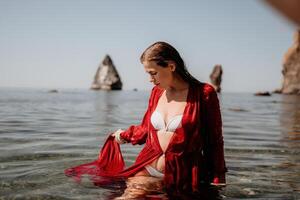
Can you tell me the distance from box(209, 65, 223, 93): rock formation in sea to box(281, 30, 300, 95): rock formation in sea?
659 inches

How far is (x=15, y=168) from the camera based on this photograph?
6570mm

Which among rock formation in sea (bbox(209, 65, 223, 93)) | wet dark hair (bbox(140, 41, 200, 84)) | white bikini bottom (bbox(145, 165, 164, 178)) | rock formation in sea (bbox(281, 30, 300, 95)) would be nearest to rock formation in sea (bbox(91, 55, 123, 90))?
rock formation in sea (bbox(209, 65, 223, 93))

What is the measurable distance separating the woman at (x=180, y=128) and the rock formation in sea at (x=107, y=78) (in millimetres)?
130879

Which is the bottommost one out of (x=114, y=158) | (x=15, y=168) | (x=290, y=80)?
(x=15, y=168)

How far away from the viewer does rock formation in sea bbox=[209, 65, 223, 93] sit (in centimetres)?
10269

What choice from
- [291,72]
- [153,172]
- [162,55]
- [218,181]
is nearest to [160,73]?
[162,55]

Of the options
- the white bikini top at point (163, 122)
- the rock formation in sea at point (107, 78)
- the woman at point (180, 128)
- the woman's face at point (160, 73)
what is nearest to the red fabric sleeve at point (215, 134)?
the woman at point (180, 128)

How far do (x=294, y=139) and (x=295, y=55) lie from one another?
3816 inches

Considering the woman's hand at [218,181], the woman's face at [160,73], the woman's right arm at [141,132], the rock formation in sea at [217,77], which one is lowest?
the woman's hand at [218,181]

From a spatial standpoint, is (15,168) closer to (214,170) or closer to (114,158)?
(114,158)

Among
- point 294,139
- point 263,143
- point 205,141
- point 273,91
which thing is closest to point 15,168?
point 205,141

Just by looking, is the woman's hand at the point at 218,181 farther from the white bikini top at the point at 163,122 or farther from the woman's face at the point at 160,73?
the woman's face at the point at 160,73

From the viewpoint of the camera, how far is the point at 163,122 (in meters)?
4.31

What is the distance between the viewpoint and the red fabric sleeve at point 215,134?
419 centimetres
